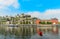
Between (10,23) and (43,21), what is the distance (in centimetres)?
766

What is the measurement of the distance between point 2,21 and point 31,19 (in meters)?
6.93

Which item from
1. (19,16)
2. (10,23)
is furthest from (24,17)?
(10,23)

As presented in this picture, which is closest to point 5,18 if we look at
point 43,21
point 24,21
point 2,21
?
point 2,21

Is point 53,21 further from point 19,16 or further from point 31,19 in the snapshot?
point 19,16

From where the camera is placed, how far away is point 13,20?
44.1m

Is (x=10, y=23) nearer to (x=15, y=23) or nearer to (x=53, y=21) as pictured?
(x=15, y=23)

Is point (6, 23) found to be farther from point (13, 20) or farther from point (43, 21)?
point (43, 21)

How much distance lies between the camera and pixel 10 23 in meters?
44.1

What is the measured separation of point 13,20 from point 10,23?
977mm

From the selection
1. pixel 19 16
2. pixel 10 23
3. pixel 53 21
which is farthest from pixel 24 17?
pixel 53 21

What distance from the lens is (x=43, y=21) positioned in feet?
146

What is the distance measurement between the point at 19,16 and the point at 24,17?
1.25 meters

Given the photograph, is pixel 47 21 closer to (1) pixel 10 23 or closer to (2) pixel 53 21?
(2) pixel 53 21

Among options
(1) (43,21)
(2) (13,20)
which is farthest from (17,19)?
(1) (43,21)
